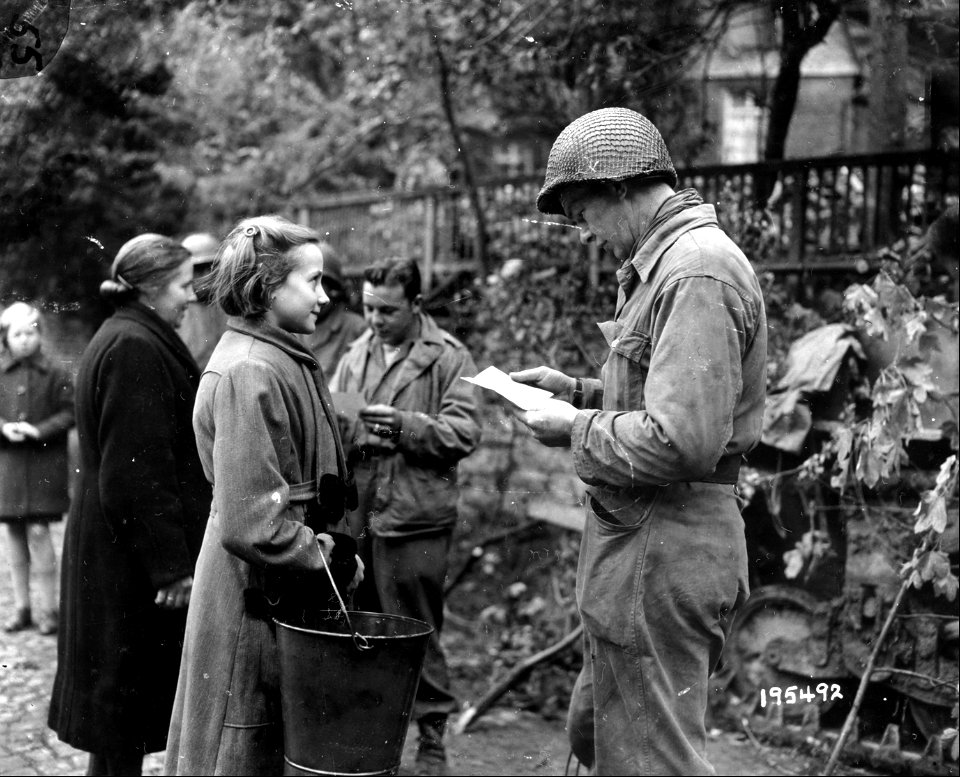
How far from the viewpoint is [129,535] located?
4.02m

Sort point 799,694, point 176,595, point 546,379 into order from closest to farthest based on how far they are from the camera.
Answer: point 546,379, point 176,595, point 799,694

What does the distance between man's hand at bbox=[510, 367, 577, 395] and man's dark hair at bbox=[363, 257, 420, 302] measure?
6.01 feet

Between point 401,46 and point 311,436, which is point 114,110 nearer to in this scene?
point 401,46

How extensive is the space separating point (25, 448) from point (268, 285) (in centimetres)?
443

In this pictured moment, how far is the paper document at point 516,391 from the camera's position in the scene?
303 cm

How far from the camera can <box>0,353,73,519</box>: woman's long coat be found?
265 inches

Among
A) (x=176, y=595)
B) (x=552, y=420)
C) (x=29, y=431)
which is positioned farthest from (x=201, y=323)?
(x=552, y=420)

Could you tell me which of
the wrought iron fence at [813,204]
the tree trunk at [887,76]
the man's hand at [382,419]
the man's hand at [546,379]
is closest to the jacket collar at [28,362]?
the man's hand at [382,419]

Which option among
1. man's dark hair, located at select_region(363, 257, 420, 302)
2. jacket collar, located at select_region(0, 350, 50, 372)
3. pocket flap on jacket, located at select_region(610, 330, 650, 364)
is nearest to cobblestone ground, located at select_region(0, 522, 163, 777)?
jacket collar, located at select_region(0, 350, 50, 372)

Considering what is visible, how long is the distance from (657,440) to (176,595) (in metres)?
2.03

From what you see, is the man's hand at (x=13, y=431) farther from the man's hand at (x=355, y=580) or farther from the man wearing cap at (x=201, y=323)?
the man's hand at (x=355, y=580)

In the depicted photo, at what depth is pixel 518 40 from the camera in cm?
708

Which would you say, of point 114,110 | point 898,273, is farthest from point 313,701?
point 114,110

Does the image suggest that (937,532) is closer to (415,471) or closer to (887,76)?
(415,471)
